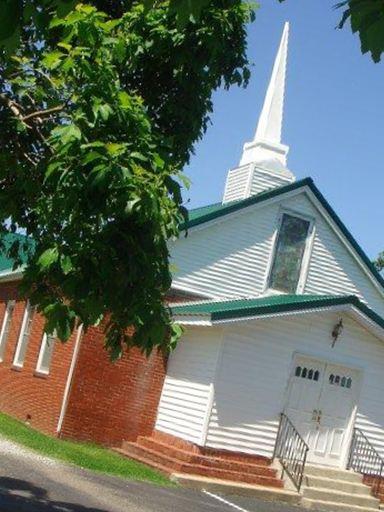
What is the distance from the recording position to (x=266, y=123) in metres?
25.1

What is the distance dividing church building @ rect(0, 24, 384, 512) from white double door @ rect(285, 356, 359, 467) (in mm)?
26

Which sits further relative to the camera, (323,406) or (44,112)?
(323,406)

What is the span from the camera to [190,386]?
748 inches

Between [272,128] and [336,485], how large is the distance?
1097 centimetres

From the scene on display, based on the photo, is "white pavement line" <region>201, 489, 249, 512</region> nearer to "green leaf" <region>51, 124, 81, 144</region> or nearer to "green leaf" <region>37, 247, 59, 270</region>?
"green leaf" <region>37, 247, 59, 270</region>

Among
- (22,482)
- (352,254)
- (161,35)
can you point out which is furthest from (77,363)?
(161,35)

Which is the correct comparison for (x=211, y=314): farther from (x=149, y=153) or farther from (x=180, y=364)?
(x=149, y=153)

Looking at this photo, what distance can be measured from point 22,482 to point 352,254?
13451 millimetres

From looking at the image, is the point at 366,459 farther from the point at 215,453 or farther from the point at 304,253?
the point at 304,253

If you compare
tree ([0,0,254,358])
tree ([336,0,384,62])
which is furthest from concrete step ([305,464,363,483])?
tree ([336,0,384,62])

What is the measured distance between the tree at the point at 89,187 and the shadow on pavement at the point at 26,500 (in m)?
3.45

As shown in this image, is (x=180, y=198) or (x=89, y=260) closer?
(x=89, y=260)

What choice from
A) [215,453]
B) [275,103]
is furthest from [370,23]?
[275,103]

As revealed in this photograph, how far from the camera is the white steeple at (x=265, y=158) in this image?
23.4 meters
